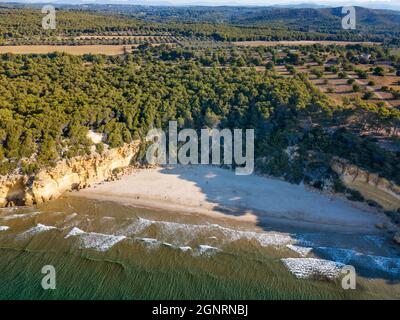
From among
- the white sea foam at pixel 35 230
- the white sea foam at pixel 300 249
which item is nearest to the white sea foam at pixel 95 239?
the white sea foam at pixel 35 230

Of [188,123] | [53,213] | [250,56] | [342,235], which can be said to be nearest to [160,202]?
[53,213]

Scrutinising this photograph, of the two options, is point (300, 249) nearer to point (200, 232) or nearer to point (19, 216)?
point (200, 232)

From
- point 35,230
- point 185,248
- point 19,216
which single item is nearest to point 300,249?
point 185,248

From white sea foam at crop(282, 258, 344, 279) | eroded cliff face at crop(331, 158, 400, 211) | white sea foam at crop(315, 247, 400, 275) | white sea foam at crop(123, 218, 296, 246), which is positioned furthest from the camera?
eroded cliff face at crop(331, 158, 400, 211)

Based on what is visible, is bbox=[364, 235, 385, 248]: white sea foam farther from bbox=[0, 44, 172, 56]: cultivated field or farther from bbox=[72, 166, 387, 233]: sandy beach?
bbox=[0, 44, 172, 56]: cultivated field

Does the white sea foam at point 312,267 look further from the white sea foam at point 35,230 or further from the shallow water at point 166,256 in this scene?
the white sea foam at point 35,230

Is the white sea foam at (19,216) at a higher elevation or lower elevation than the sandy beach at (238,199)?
lower

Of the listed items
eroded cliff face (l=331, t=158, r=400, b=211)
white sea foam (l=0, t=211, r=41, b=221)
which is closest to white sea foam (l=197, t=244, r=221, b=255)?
eroded cliff face (l=331, t=158, r=400, b=211)
